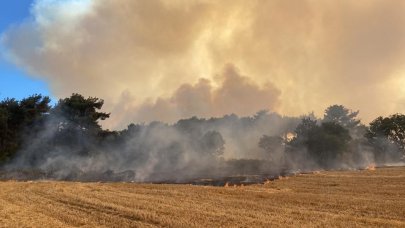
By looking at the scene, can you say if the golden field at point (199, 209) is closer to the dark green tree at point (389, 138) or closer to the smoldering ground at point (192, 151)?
the smoldering ground at point (192, 151)

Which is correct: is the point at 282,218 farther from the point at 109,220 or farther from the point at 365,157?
the point at 365,157

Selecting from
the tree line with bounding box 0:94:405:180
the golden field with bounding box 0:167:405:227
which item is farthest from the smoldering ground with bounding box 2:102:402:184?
the golden field with bounding box 0:167:405:227

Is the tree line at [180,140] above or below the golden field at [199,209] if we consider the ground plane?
above

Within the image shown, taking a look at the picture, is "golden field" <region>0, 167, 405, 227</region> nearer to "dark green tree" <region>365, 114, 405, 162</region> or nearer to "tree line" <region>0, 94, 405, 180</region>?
"tree line" <region>0, 94, 405, 180</region>

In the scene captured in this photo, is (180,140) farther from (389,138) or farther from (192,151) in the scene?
(389,138)

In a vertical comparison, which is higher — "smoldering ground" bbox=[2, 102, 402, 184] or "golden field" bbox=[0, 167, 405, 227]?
"smoldering ground" bbox=[2, 102, 402, 184]

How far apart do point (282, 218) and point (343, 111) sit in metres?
134

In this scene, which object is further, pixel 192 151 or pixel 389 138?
pixel 389 138

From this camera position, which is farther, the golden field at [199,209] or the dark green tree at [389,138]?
the dark green tree at [389,138]

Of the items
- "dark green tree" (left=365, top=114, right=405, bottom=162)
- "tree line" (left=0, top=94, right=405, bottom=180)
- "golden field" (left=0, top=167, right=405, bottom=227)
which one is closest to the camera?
"golden field" (left=0, top=167, right=405, bottom=227)

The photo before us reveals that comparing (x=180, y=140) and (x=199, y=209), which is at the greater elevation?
(x=180, y=140)

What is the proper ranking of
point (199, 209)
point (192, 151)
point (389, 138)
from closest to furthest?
point (199, 209)
point (192, 151)
point (389, 138)

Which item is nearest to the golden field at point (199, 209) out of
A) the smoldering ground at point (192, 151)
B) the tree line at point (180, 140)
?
the smoldering ground at point (192, 151)

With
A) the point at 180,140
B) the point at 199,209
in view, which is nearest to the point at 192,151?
the point at 180,140
